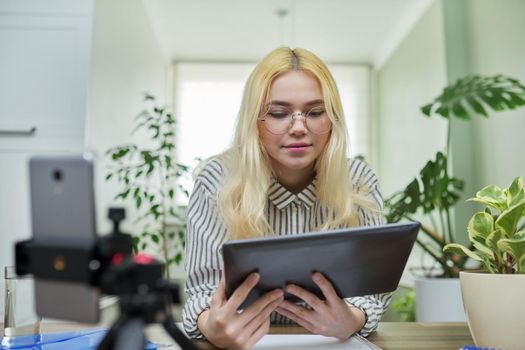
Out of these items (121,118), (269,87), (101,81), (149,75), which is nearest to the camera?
(269,87)

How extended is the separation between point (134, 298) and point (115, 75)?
10.5 feet

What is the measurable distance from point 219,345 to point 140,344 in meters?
0.50

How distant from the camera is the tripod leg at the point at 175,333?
1.51 feet

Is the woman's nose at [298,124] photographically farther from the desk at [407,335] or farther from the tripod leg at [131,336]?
the tripod leg at [131,336]

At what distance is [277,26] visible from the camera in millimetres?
5195

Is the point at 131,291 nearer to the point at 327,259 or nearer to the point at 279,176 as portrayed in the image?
the point at 327,259

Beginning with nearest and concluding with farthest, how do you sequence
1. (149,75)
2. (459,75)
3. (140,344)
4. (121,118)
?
A: 1. (140,344)
2. (121,118)
3. (459,75)
4. (149,75)

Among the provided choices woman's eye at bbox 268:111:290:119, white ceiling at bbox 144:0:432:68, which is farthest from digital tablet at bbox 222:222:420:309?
white ceiling at bbox 144:0:432:68

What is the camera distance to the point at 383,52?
5910 mm

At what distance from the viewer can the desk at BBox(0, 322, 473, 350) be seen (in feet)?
→ 3.03

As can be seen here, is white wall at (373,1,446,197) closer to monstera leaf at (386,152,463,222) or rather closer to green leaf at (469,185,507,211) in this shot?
monstera leaf at (386,152,463,222)

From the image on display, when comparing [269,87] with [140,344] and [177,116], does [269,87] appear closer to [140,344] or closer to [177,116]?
[140,344]

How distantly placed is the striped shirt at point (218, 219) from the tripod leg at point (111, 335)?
0.68 meters

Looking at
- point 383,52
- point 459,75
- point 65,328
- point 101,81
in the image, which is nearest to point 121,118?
point 101,81
